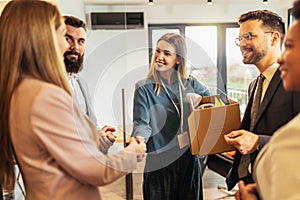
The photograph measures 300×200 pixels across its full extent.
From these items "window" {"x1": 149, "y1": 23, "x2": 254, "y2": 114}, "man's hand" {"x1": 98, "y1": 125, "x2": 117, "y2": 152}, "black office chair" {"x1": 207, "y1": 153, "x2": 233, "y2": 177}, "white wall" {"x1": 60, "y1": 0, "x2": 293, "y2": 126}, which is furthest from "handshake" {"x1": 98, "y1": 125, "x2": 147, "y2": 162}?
"window" {"x1": 149, "y1": 23, "x2": 254, "y2": 114}

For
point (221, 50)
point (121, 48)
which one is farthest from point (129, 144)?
point (221, 50)

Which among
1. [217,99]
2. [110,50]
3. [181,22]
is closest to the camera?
[217,99]

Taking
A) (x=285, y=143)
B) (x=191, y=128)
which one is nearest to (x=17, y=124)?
(x=285, y=143)

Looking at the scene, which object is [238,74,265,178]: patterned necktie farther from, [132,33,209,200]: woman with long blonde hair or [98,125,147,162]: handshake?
[98,125,147,162]: handshake

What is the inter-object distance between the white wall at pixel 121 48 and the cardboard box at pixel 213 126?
4.73ft

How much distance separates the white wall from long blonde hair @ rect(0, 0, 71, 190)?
203 centimetres

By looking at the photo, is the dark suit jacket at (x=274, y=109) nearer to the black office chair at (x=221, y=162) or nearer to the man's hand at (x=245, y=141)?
the man's hand at (x=245, y=141)

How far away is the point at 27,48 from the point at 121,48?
4758 mm

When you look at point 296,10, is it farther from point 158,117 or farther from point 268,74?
point 158,117

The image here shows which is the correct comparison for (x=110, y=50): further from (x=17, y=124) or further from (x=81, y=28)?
(x=17, y=124)

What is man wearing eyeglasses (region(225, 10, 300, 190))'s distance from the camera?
1445mm

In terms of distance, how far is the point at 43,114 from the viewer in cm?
96

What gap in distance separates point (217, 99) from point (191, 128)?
26 cm

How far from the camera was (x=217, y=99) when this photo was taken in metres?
1.84
